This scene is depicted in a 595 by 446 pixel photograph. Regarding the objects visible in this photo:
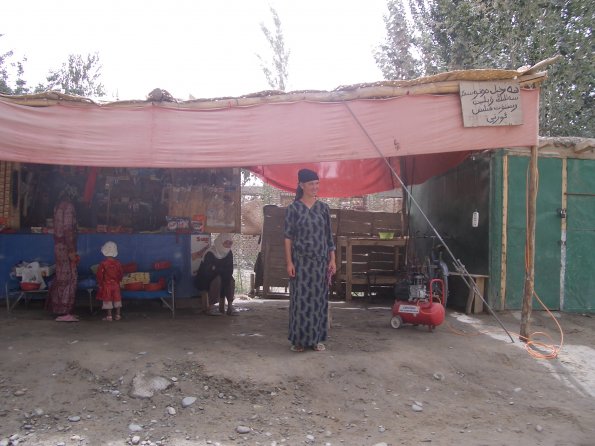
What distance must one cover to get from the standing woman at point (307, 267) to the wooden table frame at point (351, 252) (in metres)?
3.63

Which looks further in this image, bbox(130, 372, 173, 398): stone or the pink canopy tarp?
the pink canopy tarp

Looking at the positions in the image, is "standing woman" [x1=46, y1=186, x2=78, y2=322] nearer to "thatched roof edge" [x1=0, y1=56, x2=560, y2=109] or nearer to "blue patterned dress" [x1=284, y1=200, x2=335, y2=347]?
"thatched roof edge" [x1=0, y1=56, x2=560, y2=109]

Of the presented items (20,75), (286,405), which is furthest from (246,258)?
(20,75)

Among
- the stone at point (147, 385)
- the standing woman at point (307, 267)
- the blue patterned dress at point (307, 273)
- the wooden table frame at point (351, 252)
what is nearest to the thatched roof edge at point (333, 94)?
the standing woman at point (307, 267)

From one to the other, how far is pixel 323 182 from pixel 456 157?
2.37 meters

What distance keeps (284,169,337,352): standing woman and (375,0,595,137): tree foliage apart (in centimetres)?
822

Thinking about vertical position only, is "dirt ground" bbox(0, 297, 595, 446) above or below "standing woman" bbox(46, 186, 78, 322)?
below

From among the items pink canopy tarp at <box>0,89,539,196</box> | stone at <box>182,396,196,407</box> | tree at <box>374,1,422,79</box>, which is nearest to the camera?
stone at <box>182,396,196,407</box>

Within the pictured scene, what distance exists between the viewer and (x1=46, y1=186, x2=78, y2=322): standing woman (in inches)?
229

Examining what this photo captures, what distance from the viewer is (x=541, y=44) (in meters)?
10.6

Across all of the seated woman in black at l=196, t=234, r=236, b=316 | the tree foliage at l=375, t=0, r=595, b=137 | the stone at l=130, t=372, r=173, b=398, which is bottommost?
the stone at l=130, t=372, r=173, b=398

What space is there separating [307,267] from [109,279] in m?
2.70

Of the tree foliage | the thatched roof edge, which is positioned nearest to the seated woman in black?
the thatched roof edge

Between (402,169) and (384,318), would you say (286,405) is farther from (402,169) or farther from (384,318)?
(402,169)
